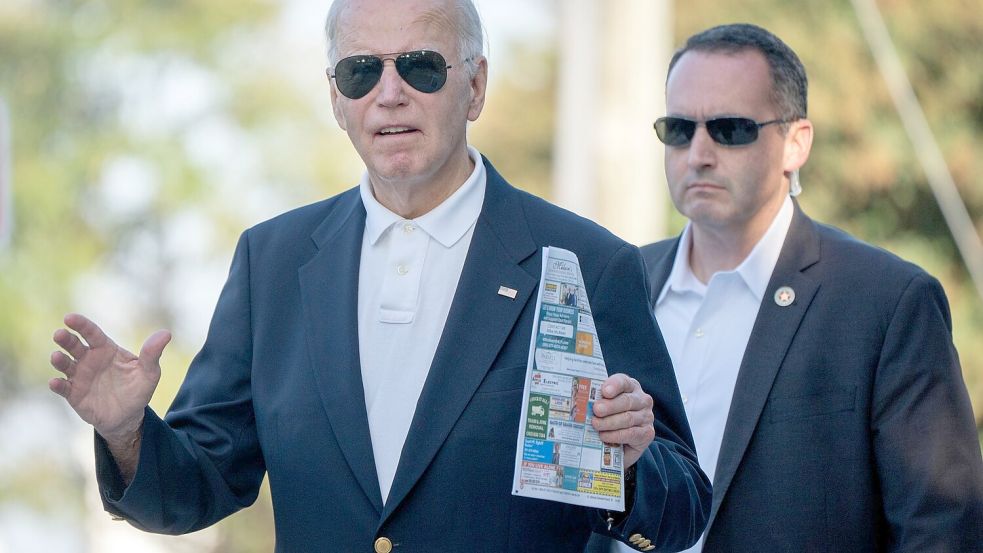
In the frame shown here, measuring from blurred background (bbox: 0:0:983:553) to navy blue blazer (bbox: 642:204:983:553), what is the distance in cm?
929

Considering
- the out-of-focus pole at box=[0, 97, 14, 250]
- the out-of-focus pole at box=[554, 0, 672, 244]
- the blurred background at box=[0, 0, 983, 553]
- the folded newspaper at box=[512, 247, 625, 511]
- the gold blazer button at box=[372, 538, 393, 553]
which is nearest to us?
the folded newspaper at box=[512, 247, 625, 511]

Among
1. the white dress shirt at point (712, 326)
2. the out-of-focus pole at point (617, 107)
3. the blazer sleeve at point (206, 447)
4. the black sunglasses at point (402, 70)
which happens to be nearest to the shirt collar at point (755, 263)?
the white dress shirt at point (712, 326)

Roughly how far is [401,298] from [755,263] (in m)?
1.44

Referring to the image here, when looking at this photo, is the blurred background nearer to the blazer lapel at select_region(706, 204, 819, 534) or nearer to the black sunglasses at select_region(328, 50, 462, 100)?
the blazer lapel at select_region(706, 204, 819, 534)

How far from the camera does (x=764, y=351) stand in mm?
3854

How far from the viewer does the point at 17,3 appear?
52.6 feet

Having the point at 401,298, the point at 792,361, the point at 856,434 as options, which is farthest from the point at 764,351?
the point at 401,298

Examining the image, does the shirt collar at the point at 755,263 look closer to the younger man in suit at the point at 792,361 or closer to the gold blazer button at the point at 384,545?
the younger man in suit at the point at 792,361

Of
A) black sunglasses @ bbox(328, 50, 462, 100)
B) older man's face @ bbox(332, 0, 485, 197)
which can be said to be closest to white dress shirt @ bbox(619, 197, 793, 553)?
older man's face @ bbox(332, 0, 485, 197)

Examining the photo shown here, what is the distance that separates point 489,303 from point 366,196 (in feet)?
1.47

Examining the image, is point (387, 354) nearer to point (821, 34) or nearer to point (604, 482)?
point (604, 482)

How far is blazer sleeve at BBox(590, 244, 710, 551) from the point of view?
291 centimetres

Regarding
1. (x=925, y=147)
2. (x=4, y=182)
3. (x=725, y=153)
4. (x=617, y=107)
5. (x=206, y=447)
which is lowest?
(x=206, y=447)

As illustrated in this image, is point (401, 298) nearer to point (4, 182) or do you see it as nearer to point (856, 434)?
point (856, 434)
